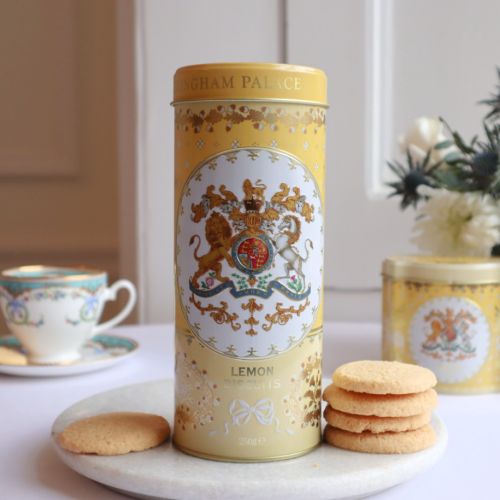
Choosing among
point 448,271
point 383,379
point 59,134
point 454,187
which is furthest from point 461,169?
point 59,134

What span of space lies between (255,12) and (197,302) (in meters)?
0.68

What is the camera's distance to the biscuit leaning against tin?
0.62 meters

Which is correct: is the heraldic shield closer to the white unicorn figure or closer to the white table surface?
the white unicorn figure

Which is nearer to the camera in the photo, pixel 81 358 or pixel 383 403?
pixel 383 403

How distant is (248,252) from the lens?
403 mm

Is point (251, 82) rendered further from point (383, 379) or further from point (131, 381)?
point (131, 381)

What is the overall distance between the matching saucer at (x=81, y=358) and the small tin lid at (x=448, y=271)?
0.90 feet

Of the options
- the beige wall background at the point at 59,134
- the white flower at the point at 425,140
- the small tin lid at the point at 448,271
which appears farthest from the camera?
the beige wall background at the point at 59,134

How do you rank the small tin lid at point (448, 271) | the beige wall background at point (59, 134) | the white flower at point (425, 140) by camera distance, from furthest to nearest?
the beige wall background at point (59, 134) < the white flower at point (425, 140) < the small tin lid at point (448, 271)

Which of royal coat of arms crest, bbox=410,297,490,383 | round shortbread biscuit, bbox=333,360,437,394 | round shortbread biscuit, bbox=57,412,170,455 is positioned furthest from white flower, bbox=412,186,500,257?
round shortbread biscuit, bbox=57,412,170,455

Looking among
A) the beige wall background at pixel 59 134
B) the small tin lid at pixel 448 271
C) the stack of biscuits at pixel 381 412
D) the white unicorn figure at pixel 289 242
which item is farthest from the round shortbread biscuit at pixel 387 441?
the beige wall background at pixel 59 134

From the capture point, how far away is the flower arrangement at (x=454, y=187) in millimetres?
699

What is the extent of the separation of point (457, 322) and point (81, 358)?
36 cm

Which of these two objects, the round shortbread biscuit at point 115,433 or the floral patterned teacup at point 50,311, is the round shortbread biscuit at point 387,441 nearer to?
the round shortbread biscuit at point 115,433
